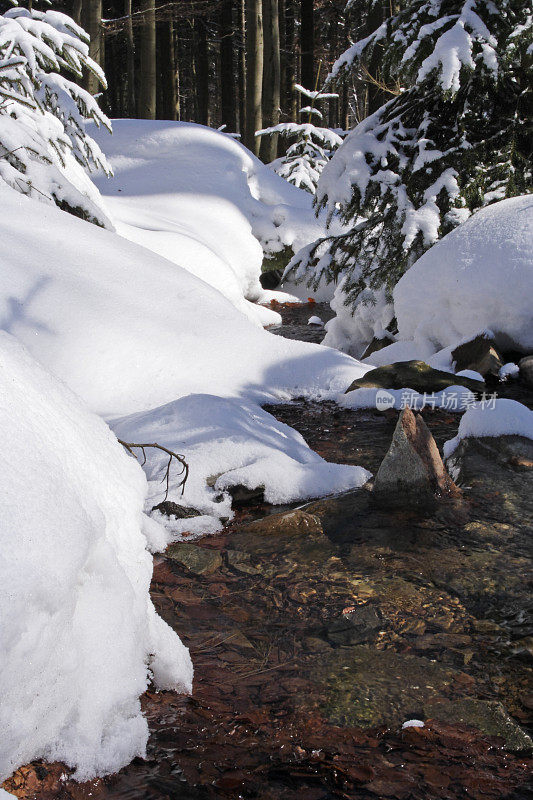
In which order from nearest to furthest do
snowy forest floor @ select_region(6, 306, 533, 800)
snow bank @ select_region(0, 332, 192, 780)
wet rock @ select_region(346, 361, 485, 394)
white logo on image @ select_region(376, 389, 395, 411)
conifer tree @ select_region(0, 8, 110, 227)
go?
snow bank @ select_region(0, 332, 192, 780) < snowy forest floor @ select_region(6, 306, 533, 800) < white logo on image @ select_region(376, 389, 395, 411) < wet rock @ select_region(346, 361, 485, 394) < conifer tree @ select_region(0, 8, 110, 227)

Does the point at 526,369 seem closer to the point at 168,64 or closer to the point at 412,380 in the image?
the point at 412,380

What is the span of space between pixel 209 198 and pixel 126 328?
7.14m

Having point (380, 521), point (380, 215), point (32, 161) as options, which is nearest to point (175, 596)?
point (380, 521)

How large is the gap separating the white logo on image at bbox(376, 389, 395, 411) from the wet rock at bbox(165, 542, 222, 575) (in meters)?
2.57

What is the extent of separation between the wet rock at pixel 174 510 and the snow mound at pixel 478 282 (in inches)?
154

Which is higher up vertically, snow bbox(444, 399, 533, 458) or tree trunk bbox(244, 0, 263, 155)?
tree trunk bbox(244, 0, 263, 155)

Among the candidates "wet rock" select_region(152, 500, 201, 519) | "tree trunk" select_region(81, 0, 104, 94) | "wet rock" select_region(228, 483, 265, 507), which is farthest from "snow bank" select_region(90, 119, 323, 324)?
"wet rock" select_region(152, 500, 201, 519)

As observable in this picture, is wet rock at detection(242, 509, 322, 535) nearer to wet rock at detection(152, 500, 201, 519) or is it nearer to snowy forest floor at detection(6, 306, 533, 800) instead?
snowy forest floor at detection(6, 306, 533, 800)

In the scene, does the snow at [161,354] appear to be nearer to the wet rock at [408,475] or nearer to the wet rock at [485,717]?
the wet rock at [408,475]

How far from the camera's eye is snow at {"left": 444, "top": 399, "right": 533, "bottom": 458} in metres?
4.09

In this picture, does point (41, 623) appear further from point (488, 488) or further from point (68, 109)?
point (68, 109)

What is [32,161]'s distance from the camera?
5.65 metres

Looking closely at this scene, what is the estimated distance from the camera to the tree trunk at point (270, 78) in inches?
613

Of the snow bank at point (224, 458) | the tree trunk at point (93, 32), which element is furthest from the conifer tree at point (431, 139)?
the tree trunk at point (93, 32)
